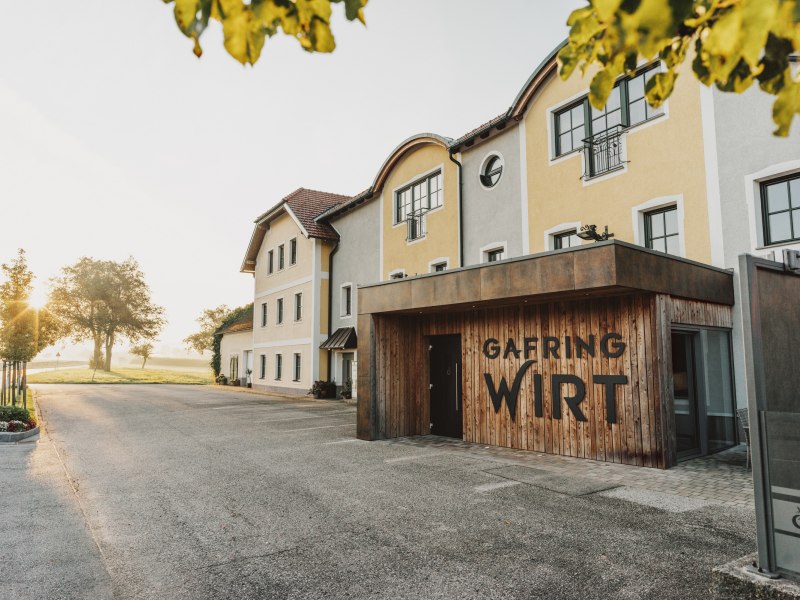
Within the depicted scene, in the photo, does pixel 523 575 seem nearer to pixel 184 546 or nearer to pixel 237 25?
pixel 184 546

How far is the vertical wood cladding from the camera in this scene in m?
8.70

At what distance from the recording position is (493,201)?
15.8 metres

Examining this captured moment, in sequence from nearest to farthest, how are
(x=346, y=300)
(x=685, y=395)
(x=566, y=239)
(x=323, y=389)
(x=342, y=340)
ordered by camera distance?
(x=685, y=395), (x=566, y=239), (x=342, y=340), (x=323, y=389), (x=346, y=300)

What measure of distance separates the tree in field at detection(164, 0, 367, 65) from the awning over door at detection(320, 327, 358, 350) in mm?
21169

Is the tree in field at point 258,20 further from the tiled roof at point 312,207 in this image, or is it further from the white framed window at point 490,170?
the tiled roof at point 312,207

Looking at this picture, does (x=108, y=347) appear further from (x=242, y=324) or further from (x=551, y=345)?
(x=551, y=345)

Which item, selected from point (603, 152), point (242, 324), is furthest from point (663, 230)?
point (242, 324)

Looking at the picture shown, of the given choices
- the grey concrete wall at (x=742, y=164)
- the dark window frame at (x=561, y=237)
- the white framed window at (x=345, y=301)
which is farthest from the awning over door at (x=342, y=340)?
the grey concrete wall at (x=742, y=164)

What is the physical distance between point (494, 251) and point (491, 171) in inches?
96.1

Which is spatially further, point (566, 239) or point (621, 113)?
point (566, 239)

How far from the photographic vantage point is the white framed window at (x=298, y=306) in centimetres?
2728

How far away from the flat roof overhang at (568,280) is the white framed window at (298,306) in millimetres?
16112

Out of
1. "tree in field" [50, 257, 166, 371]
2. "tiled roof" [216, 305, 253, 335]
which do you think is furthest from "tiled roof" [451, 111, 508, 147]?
"tree in field" [50, 257, 166, 371]

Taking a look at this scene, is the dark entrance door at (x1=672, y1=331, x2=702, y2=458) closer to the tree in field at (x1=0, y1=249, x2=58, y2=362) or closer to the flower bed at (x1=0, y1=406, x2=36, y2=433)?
the flower bed at (x1=0, y1=406, x2=36, y2=433)
